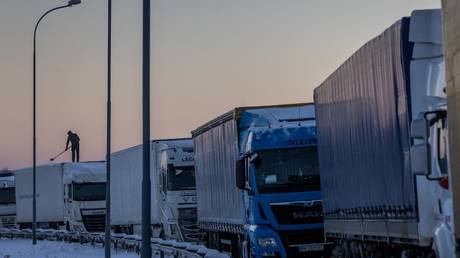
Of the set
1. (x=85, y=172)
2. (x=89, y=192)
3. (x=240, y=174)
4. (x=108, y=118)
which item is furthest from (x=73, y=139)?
(x=240, y=174)

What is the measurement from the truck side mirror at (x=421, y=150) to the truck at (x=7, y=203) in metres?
56.1

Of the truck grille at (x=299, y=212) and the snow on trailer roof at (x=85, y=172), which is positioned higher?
the snow on trailer roof at (x=85, y=172)

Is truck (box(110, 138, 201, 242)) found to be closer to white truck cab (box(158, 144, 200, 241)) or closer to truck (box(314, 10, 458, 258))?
white truck cab (box(158, 144, 200, 241))

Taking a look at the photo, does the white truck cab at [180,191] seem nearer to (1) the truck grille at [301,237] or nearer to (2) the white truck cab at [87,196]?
(1) the truck grille at [301,237]

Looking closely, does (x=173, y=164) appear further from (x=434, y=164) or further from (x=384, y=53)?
(x=434, y=164)

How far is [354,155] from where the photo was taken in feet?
43.9

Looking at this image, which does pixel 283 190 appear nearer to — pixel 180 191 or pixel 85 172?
pixel 180 191

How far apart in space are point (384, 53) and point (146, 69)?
A: 8.51 metres

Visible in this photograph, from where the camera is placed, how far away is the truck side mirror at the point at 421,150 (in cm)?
880

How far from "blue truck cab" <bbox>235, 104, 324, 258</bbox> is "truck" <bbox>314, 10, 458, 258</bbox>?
3347 millimetres

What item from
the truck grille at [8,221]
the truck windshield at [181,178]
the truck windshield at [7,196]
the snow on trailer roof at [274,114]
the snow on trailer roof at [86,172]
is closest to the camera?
the snow on trailer roof at [274,114]

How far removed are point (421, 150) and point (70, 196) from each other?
40.6 metres

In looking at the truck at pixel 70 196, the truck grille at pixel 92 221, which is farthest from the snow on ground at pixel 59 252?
the truck at pixel 70 196

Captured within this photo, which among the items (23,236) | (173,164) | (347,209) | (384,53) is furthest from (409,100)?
Answer: (23,236)
